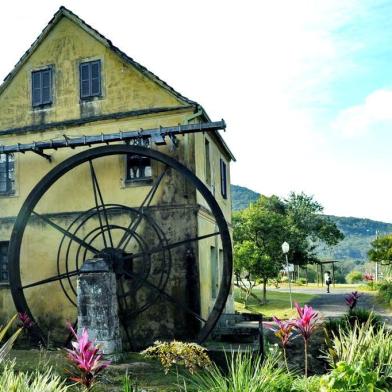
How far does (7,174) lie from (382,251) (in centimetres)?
1724

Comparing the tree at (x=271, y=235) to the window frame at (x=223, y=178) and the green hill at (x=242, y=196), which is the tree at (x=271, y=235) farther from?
the green hill at (x=242, y=196)

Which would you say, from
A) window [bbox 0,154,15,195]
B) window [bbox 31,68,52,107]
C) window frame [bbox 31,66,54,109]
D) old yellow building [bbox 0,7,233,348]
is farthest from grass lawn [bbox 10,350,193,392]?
window [bbox 31,68,52,107]

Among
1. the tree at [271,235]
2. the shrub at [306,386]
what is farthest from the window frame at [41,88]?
the tree at [271,235]

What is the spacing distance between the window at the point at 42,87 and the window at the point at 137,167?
3089 millimetres

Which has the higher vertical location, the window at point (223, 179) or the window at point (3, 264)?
the window at point (223, 179)

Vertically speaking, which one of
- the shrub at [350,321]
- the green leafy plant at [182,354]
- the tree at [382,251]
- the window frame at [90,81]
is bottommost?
the shrub at [350,321]

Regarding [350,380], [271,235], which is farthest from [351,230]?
[350,380]

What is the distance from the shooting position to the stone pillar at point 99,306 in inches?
364

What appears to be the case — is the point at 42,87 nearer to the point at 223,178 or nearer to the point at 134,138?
the point at 134,138

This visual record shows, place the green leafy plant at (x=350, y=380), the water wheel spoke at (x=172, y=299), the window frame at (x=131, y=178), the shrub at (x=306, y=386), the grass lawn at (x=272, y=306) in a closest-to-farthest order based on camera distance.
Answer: the green leafy plant at (x=350, y=380) < the shrub at (x=306, y=386) < the water wheel spoke at (x=172, y=299) < the window frame at (x=131, y=178) < the grass lawn at (x=272, y=306)

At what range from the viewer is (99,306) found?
30.8 ft

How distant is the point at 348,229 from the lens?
17688 cm

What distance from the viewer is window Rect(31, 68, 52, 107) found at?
1375 cm

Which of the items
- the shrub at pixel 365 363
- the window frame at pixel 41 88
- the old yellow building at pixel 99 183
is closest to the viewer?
the shrub at pixel 365 363
